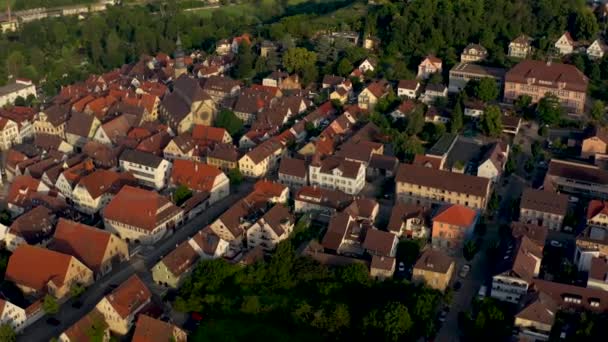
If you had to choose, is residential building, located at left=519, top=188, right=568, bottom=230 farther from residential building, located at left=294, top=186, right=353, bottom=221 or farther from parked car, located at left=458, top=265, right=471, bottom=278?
residential building, located at left=294, top=186, right=353, bottom=221

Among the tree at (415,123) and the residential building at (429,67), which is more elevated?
the residential building at (429,67)

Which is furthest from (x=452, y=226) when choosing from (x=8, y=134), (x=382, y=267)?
(x=8, y=134)

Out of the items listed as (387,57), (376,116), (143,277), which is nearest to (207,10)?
(387,57)

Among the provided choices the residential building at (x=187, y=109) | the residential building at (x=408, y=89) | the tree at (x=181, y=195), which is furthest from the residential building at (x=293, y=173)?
the residential building at (x=408, y=89)

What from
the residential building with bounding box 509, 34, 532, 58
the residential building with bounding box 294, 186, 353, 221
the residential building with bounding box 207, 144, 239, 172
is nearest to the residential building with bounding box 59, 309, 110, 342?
the residential building with bounding box 294, 186, 353, 221

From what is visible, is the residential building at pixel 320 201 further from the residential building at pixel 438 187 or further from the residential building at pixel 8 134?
the residential building at pixel 8 134

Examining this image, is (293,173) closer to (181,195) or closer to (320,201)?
(320,201)
